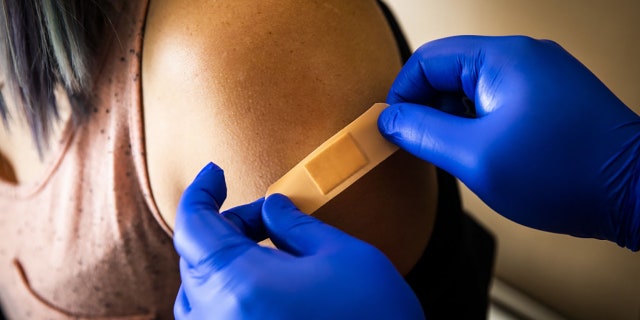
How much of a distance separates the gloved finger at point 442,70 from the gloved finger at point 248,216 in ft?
0.76

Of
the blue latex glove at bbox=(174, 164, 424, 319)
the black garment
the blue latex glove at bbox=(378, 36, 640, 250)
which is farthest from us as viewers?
the black garment

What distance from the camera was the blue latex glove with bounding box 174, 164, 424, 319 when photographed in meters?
0.46

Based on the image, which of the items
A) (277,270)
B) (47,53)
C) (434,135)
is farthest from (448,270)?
(47,53)

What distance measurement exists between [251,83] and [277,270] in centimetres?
22

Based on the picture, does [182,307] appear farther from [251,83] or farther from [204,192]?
[251,83]

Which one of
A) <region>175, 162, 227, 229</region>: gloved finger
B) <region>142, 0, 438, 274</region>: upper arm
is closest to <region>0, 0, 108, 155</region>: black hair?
<region>142, 0, 438, 274</region>: upper arm

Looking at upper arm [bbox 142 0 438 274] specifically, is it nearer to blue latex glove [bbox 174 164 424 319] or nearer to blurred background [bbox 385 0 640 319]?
blue latex glove [bbox 174 164 424 319]

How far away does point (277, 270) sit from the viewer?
0.48 m

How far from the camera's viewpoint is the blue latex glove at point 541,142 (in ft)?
1.86

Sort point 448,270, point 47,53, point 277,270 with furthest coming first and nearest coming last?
point 448,270
point 47,53
point 277,270

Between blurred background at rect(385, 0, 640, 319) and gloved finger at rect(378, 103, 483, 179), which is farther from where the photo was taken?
blurred background at rect(385, 0, 640, 319)

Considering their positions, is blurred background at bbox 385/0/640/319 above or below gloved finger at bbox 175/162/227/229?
below

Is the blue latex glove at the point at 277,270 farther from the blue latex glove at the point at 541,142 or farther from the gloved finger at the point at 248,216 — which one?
the blue latex glove at the point at 541,142

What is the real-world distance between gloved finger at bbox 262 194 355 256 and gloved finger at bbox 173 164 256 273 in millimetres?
42
